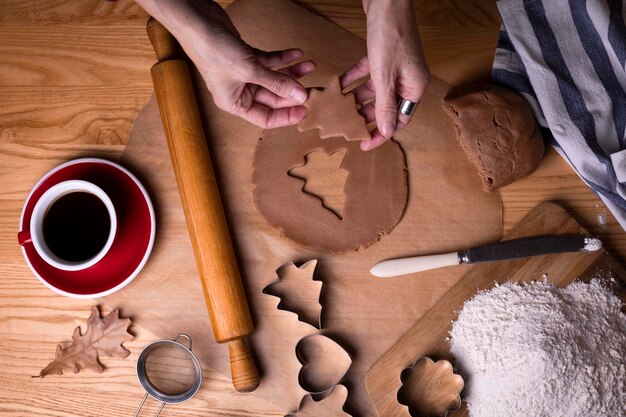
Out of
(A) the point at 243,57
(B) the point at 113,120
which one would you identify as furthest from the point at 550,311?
(B) the point at 113,120

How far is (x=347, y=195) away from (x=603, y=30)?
2.11 ft

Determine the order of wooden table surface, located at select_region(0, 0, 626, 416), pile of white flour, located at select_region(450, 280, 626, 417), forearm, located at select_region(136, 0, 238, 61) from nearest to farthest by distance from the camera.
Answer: forearm, located at select_region(136, 0, 238, 61)
pile of white flour, located at select_region(450, 280, 626, 417)
wooden table surface, located at select_region(0, 0, 626, 416)

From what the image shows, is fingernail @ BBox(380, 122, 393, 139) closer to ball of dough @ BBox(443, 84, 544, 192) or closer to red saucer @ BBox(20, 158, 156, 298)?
ball of dough @ BBox(443, 84, 544, 192)

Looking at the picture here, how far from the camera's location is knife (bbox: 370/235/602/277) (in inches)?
45.5

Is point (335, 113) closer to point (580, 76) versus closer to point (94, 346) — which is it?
point (580, 76)

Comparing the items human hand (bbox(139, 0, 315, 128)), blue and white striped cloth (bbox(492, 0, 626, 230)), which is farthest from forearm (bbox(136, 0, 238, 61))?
blue and white striped cloth (bbox(492, 0, 626, 230))

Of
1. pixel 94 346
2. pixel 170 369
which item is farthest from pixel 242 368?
pixel 94 346

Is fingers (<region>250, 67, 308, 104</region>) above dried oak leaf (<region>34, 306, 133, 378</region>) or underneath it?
above

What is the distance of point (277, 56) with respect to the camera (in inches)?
44.5

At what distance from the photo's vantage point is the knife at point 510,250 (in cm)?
116

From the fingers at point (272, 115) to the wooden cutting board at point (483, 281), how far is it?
511 millimetres

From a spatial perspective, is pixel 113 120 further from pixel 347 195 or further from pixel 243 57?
pixel 347 195

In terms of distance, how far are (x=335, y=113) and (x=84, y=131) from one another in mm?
577

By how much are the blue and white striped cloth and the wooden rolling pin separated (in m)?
0.71
